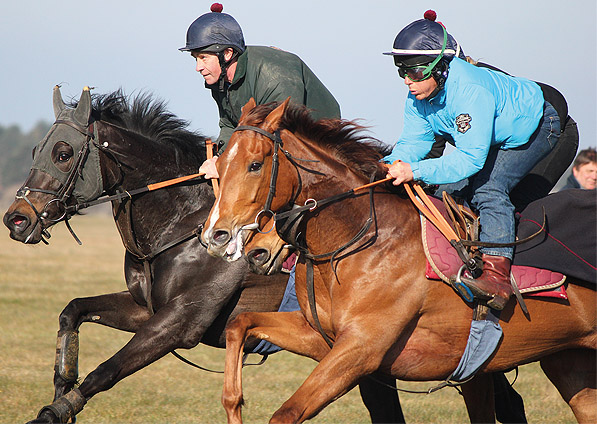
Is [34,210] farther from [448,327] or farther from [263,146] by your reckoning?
[448,327]

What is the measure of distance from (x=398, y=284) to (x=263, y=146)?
3.59ft

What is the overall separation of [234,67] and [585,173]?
15.2 ft

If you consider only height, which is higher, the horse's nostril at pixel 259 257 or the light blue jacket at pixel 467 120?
the light blue jacket at pixel 467 120

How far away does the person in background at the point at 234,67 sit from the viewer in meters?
5.37

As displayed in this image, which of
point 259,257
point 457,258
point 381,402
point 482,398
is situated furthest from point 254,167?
point 482,398

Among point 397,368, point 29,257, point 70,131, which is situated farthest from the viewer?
A: point 29,257

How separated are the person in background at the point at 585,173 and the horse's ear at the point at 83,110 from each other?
5.20 meters

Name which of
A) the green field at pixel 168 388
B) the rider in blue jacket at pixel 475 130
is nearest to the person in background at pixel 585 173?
the green field at pixel 168 388

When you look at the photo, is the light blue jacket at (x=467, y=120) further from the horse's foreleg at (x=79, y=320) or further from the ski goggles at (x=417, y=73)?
the horse's foreleg at (x=79, y=320)

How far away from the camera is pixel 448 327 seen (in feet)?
14.7

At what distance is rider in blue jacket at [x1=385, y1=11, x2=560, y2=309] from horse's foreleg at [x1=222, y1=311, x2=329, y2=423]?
3.20ft

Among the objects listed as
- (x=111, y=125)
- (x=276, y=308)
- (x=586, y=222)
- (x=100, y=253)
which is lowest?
(x=100, y=253)

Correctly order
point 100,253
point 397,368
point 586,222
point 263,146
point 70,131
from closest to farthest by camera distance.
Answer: point 263,146, point 397,368, point 586,222, point 70,131, point 100,253

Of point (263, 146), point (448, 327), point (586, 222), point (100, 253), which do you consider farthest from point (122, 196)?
point (100, 253)
